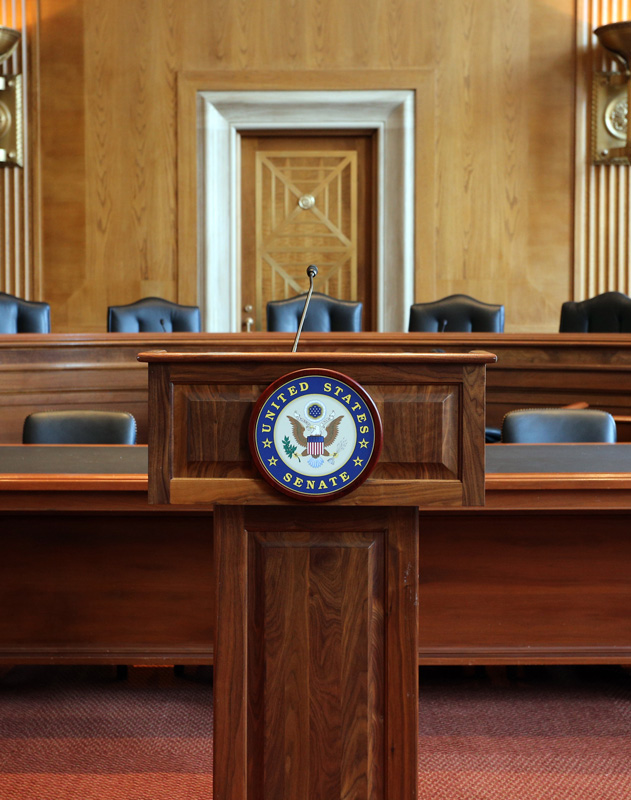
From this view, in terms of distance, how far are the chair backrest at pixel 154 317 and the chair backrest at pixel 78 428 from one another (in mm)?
1727

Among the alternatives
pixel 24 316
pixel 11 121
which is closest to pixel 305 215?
pixel 11 121

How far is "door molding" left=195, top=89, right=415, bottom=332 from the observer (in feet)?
18.9

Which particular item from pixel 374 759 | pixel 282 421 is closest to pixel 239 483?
pixel 282 421

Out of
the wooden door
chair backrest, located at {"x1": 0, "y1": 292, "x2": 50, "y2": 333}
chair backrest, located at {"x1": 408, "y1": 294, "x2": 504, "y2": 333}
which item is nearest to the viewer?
chair backrest, located at {"x1": 0, "y1": 292, "x2": 50, "y2": 333}

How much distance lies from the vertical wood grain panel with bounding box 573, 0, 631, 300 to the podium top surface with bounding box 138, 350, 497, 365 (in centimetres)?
526

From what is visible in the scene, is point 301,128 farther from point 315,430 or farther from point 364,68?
point 315,430

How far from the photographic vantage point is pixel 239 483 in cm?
89

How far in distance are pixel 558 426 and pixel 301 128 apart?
3969 mm

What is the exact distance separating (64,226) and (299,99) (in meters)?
1.90

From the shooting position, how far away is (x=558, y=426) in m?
2.54

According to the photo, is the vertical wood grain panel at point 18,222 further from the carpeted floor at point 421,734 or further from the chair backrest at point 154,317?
the carpeted floor at point 421,734

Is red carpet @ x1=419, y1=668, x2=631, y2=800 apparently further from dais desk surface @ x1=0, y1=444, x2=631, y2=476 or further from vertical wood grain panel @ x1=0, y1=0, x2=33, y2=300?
vertical wood grain panel @ x1=0, y1=0, x2=33, y2=300

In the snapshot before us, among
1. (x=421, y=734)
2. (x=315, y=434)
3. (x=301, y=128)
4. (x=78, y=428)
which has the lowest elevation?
(x=421, y=734)

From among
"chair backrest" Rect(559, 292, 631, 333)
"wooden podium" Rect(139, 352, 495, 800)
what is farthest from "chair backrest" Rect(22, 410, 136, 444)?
"chair backrest" Rect(559, 292, 631, 333)
